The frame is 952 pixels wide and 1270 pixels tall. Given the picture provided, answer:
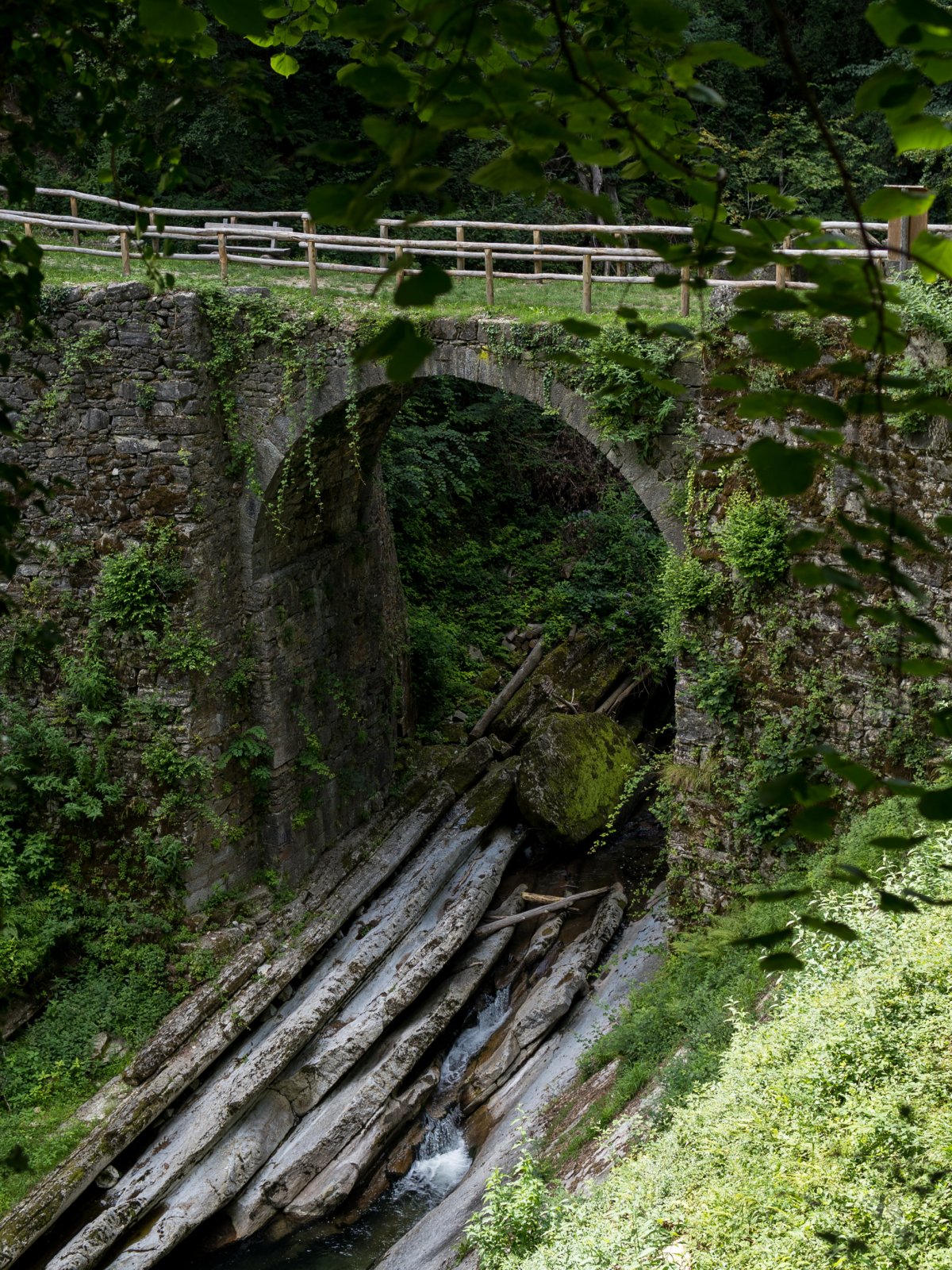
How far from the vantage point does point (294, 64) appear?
3498 mm

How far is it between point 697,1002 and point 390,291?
21.2 ft

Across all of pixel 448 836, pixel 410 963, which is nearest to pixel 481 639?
pixel 448 836

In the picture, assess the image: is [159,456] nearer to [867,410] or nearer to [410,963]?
[410,963]

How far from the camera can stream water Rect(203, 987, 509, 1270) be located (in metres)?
8.20

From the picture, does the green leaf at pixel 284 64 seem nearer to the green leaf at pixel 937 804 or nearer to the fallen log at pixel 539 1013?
the green leaf at pixel 937 804

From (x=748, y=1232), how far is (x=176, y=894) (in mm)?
6901

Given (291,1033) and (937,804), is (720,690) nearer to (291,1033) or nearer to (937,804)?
(291,1033)

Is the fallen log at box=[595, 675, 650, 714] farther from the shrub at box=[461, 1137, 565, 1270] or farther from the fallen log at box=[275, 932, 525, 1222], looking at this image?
the shrub at box=[461, 1137, 565, 1270]

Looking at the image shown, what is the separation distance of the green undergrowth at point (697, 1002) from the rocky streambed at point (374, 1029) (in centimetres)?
158

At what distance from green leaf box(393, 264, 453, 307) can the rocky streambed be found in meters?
7.28

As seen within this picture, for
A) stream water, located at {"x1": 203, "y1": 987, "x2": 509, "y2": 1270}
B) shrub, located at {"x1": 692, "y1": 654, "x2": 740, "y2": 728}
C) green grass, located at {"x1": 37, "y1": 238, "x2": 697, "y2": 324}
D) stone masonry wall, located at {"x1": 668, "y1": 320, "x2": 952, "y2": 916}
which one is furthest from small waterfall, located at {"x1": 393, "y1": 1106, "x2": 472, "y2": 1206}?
green grass, located at {"x1": 37, "y1": 238, "x2": 697, "y2": 324}

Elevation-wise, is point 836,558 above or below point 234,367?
below

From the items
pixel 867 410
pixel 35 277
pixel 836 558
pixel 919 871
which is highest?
pixel 35 277

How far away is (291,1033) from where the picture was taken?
31.2 ft
